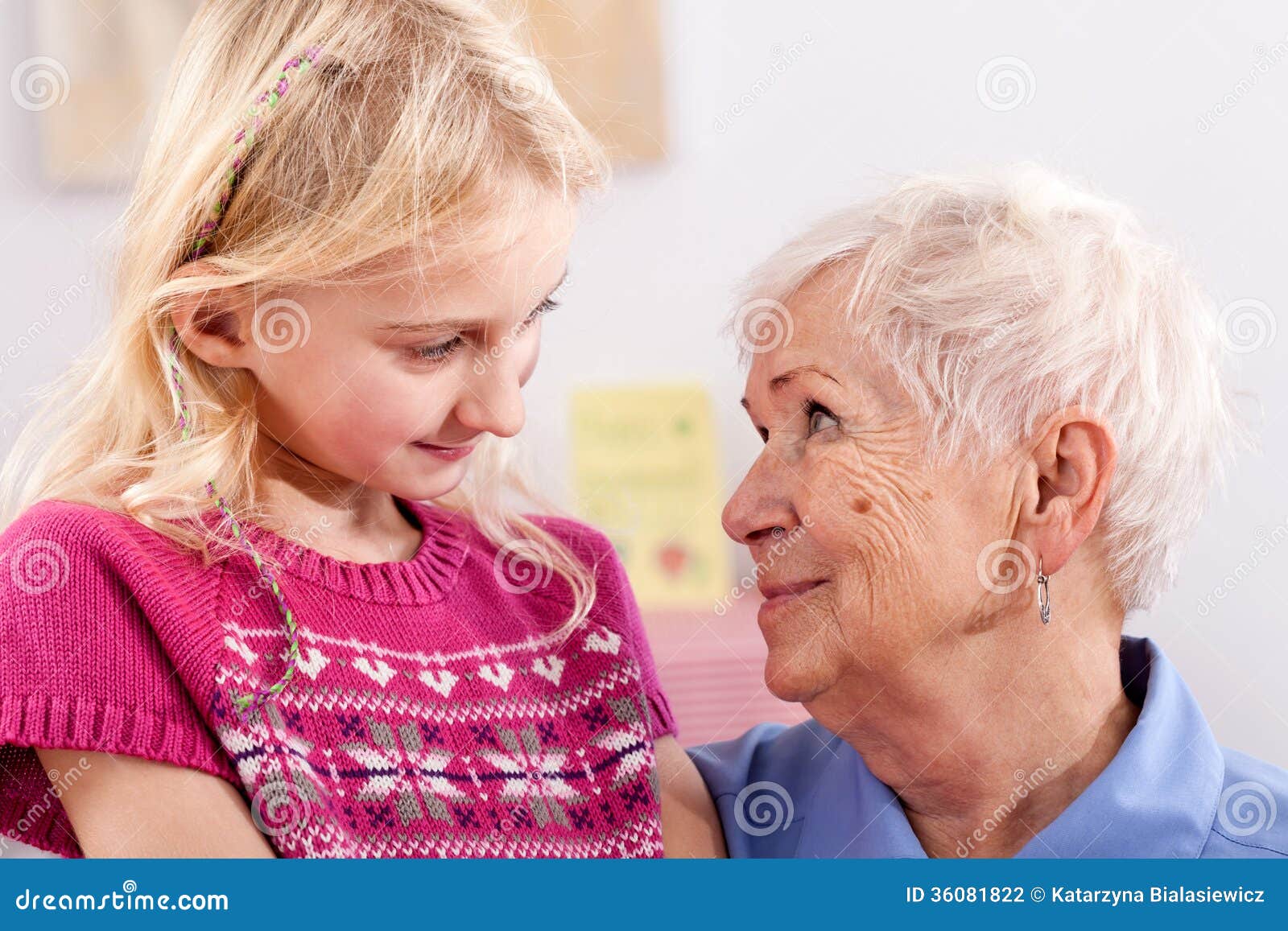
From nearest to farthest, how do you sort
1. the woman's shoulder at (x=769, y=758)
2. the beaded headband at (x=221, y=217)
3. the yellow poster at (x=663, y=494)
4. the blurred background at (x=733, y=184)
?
the beaded headband at (x=221, y=217)
the woman's shoulder at (x=769, y=758)
the blurred background at (x=733, y=184)
the yellow poster at (x=663, y=494)

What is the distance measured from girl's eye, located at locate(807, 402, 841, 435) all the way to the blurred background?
2.95 feet

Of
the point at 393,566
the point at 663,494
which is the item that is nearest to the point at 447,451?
the point at 393,566

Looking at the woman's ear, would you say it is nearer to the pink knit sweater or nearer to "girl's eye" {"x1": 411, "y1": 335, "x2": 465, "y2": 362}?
the pink knit sweater

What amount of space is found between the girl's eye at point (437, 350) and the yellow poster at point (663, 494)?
3.85ft

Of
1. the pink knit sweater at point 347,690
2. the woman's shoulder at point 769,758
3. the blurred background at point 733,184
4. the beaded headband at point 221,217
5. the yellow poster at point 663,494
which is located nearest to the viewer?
the pink knit sweater at point 347,690

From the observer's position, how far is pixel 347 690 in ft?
4.07

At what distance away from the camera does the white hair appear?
1.29 m

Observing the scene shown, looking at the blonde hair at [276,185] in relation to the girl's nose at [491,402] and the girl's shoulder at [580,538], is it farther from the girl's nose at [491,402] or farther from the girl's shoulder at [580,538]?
the girl's shoulder at [580,538]

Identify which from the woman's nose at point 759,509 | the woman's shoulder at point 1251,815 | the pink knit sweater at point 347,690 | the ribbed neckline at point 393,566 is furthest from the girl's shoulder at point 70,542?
the woman's shoulder at point 1251,815

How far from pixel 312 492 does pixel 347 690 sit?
0.24m

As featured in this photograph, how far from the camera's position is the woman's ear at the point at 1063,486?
129 centimetres

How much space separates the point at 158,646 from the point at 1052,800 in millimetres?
920

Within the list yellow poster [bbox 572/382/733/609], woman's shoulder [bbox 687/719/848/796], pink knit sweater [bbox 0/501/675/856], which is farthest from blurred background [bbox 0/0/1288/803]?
pink knit sweater [bbox 0/501/675/856]

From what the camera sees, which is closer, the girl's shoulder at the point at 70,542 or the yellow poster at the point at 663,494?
the girl's shoulder at the point at 70,542
